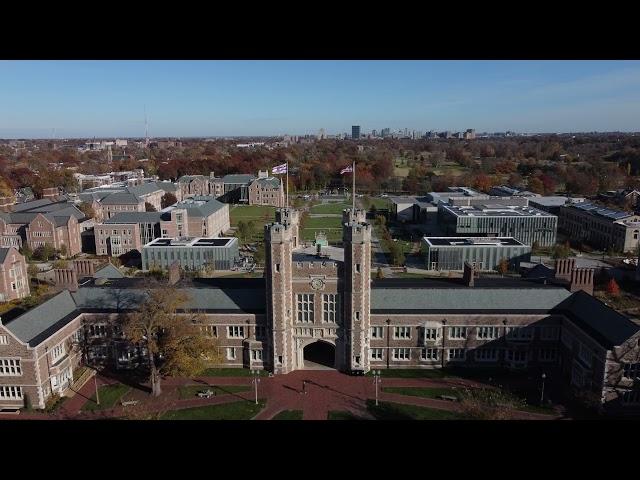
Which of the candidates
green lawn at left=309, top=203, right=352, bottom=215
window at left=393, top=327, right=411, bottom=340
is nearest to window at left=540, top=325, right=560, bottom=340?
window at left=393, top=327, right=411, bottom=340

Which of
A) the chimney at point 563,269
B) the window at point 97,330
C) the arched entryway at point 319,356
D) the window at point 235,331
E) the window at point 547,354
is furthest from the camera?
the chimney at point 563,269

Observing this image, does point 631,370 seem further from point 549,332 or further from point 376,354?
point 376,354

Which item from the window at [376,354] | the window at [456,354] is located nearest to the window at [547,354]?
the window at [456,354]

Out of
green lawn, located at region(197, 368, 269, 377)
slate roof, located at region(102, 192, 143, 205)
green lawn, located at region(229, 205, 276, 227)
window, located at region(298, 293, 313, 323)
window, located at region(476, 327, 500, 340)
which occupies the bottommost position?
green lawn, located at region(197, 368, 269, 377)

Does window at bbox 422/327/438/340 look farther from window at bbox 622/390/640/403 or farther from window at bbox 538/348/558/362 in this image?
window at bbox 622/390/640/403

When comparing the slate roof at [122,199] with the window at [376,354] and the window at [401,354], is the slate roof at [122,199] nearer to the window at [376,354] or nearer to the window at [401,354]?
the window at [376,354]
